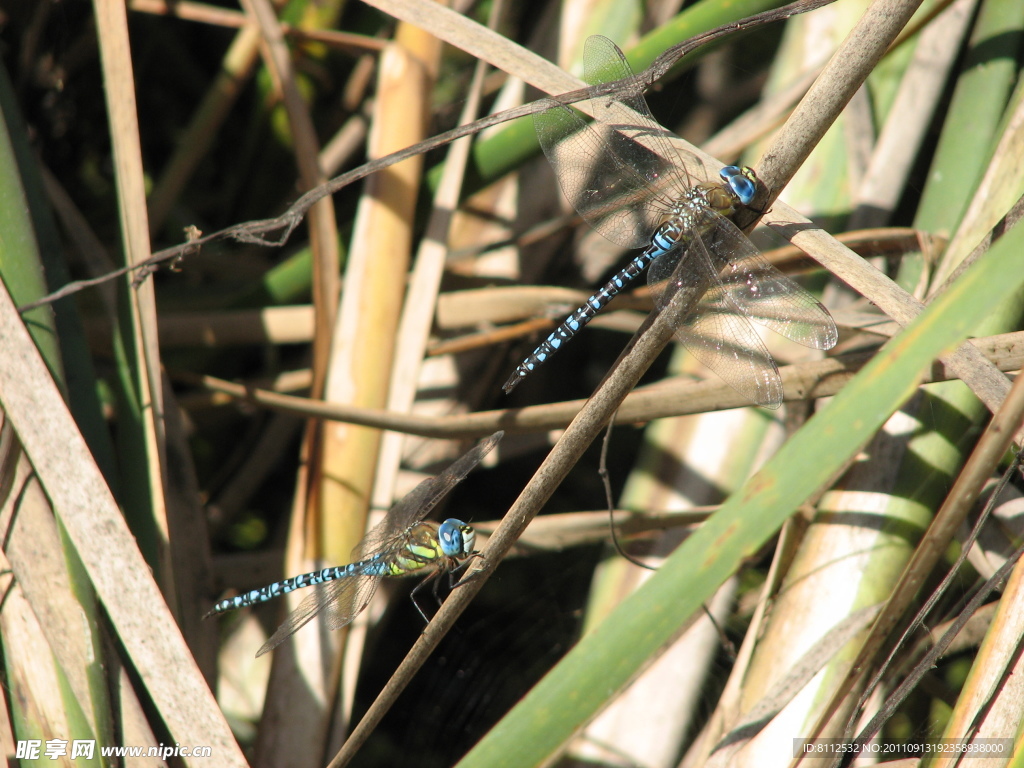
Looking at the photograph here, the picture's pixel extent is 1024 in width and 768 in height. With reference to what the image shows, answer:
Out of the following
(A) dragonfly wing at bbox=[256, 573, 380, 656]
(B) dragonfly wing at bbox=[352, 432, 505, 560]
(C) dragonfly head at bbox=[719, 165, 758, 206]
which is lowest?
(A) dragonfly wing at bbox=[256, 573, 380, 656]

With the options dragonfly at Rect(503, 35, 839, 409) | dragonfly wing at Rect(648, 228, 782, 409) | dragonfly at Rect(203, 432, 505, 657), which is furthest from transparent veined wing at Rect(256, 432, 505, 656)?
dragonfly wing at Rect(648, 228, 782, 409)

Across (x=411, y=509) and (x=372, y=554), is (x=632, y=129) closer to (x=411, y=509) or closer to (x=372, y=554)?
(x=411, y=509)

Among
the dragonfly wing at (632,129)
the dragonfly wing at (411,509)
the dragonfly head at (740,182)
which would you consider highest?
the dragonfly wing at (632,129)

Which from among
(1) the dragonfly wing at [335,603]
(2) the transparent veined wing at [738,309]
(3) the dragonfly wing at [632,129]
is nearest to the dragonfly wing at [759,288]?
(2) the transparent veined wing at [738,309]

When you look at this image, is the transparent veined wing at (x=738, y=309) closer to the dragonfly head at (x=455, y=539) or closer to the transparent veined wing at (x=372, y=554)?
the transparent veined wing at (x=372, y=554)

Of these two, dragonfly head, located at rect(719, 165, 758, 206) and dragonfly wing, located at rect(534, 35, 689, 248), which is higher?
dragonfly wing, located at rect(534, 35, 689, 248)

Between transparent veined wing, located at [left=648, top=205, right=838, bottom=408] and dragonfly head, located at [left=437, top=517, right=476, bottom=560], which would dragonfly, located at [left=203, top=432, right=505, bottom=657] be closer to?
dragonfly head, located at [left=437, top=517, right=476, bottom=560]

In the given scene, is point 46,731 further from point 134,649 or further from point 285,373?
point 285,373
